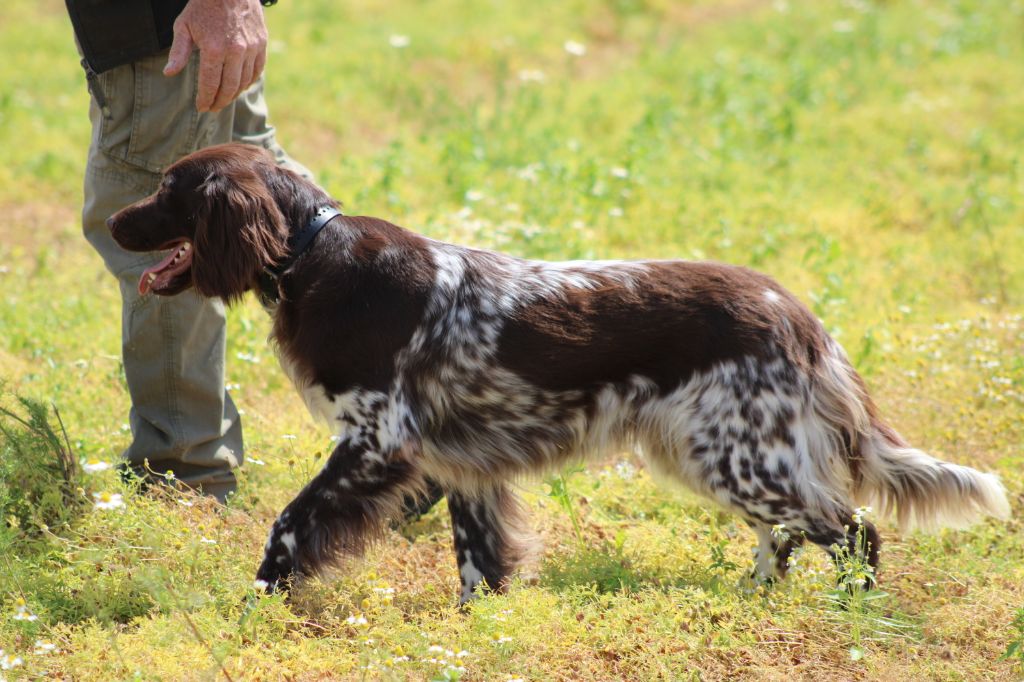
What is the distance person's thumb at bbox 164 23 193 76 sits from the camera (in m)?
3.80

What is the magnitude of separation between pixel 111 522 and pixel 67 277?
312 cm

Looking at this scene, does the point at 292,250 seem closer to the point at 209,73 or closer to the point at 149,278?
the point at 149,278

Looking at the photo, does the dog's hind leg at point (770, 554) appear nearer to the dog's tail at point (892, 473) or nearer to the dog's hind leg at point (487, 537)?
the dog's tail at point (892, 473)

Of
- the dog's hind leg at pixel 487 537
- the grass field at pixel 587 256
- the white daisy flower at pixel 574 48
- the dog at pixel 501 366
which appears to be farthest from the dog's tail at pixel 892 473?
the white daisy flower at pixel 574 48

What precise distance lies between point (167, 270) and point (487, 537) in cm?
144

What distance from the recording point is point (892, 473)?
3893 millimetres

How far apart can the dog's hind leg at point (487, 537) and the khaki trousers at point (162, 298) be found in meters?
1.02

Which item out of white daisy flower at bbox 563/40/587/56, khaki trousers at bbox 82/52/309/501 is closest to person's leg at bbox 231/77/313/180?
khaki trousers at bbox 82/52/309/501

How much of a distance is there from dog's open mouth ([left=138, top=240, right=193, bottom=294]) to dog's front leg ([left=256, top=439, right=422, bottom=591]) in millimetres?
799

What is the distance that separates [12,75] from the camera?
9891 mm

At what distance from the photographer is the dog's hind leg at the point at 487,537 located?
400 centimetres

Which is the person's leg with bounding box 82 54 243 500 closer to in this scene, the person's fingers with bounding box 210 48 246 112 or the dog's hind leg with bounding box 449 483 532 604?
the person's fingers with bounding box 210 48 246 112

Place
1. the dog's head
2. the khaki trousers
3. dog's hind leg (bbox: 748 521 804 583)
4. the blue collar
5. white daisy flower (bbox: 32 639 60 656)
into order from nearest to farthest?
white daisy flower (bbox: 32 639 60 656), the dog's head, the blue collar, dog's hind leg (bbox: 748 521 804 583), the khaki trousers

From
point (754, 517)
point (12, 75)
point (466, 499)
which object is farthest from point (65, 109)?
point (754, 517)
